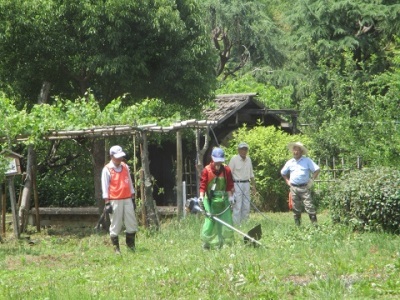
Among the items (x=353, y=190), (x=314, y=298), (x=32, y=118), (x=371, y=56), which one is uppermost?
(x=371, y=56)

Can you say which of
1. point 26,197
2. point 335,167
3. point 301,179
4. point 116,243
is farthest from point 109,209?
point 335,167

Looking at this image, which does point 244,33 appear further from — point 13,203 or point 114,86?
point 13,203

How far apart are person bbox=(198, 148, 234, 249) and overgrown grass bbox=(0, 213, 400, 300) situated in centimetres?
29

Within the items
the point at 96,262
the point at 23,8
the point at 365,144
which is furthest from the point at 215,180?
the point at 365,144

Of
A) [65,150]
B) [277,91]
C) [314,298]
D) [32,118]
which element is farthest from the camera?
[277,91]

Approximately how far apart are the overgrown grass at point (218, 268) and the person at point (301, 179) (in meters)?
1.29

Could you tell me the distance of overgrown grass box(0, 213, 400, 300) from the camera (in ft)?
33.5

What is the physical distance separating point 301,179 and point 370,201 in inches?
100

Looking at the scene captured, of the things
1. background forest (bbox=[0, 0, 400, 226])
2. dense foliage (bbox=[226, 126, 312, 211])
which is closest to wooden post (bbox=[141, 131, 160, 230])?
background forest (bbox=[0, 0, 400, 226])

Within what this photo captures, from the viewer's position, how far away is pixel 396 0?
31.7m

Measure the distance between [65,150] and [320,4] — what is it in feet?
41.6

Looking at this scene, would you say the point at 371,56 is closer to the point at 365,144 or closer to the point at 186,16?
the point at 365,144

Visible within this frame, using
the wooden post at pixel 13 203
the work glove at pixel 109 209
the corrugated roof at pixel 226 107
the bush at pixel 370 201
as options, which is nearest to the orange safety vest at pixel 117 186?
the work glove at pixel 109 209

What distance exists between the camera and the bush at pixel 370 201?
582 inches
